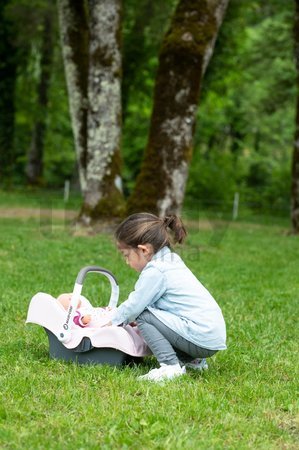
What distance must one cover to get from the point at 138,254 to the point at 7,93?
1043 inches

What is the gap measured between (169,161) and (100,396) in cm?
973

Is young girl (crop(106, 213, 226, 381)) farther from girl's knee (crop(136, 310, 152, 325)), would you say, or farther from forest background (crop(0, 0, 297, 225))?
forest background (crop(0, 0, 297, 225))

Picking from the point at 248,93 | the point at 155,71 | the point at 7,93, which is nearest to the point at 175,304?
the point at 155,71

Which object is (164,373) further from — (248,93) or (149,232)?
(248,93)

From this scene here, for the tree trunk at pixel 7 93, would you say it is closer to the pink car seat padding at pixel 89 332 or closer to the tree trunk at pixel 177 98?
the tree trunk at pixel 177 98

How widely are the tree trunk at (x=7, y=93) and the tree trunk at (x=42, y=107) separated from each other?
180 cm

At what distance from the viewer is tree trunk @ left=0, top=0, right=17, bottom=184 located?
2969 centimetres

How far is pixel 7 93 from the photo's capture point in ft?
100

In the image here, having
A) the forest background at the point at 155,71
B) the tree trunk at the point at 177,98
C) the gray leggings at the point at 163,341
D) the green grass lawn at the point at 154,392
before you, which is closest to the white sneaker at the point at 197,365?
the green grass lawn at the point at 154,392

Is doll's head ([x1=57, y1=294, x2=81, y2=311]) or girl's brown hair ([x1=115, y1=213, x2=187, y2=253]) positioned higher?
girl's brown hair ([x1=115, y1=213, x2=187, y2=253])

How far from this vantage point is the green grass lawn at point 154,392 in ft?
12.4

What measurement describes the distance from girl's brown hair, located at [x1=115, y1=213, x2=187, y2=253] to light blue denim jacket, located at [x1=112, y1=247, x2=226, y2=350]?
11cm

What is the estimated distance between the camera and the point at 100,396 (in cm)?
447

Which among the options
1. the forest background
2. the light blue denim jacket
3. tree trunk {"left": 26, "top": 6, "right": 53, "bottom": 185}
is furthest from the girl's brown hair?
tree trunk {"left": 26, "top": 6, "right": 53, "bottom": 185}
